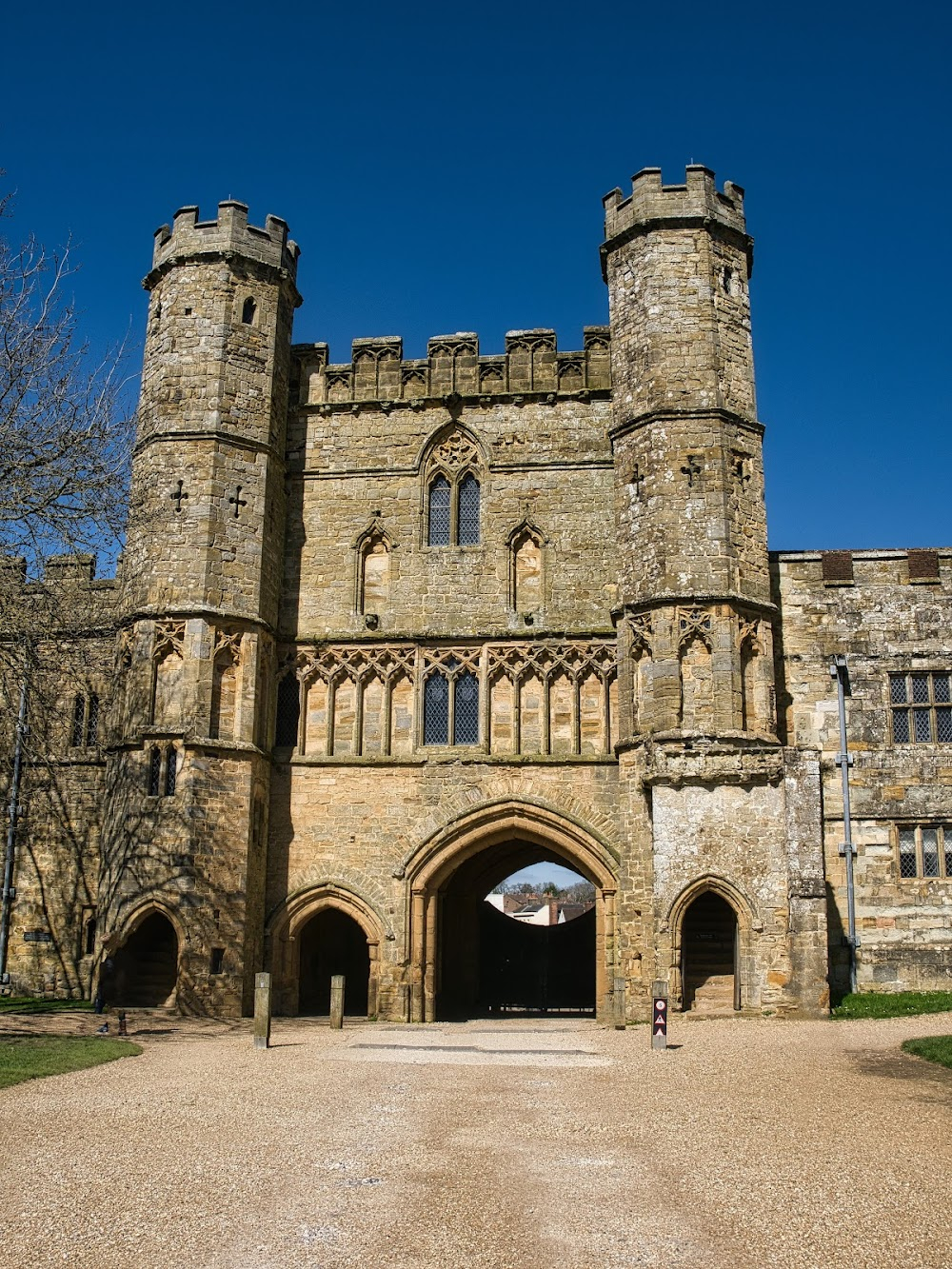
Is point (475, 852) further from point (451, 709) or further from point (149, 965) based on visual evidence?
point (149, 965)

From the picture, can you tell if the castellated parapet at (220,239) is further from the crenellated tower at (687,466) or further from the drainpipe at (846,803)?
the drainpipe at (846,803)

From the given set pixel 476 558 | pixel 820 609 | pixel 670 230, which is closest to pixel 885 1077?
pixel 820 609

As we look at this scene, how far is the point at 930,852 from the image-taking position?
724 inches

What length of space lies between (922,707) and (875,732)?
0.85 m

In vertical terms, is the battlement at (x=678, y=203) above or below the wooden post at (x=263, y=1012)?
above

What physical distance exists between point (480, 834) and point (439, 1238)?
12886mm

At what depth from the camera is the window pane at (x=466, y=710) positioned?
65.2ft

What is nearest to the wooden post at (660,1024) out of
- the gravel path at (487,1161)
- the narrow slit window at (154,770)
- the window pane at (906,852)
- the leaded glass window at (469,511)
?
the gravel path at (487,1161)

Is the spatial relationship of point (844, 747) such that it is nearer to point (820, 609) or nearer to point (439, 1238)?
point (820, 609)

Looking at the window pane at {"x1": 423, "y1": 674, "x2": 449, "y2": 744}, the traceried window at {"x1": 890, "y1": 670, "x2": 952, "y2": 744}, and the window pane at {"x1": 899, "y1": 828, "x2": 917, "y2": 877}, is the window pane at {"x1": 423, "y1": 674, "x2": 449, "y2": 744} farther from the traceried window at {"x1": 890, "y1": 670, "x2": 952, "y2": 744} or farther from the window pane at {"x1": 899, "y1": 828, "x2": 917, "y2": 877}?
the window pane at {"x1": 899, "y1": 828, "x2": 917, "y2": 877}

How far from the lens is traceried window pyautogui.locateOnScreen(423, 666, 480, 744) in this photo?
65.2 feet

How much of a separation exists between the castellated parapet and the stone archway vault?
10.8 meters

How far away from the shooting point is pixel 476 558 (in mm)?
20438

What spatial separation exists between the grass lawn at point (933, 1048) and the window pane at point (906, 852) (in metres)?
5.44
